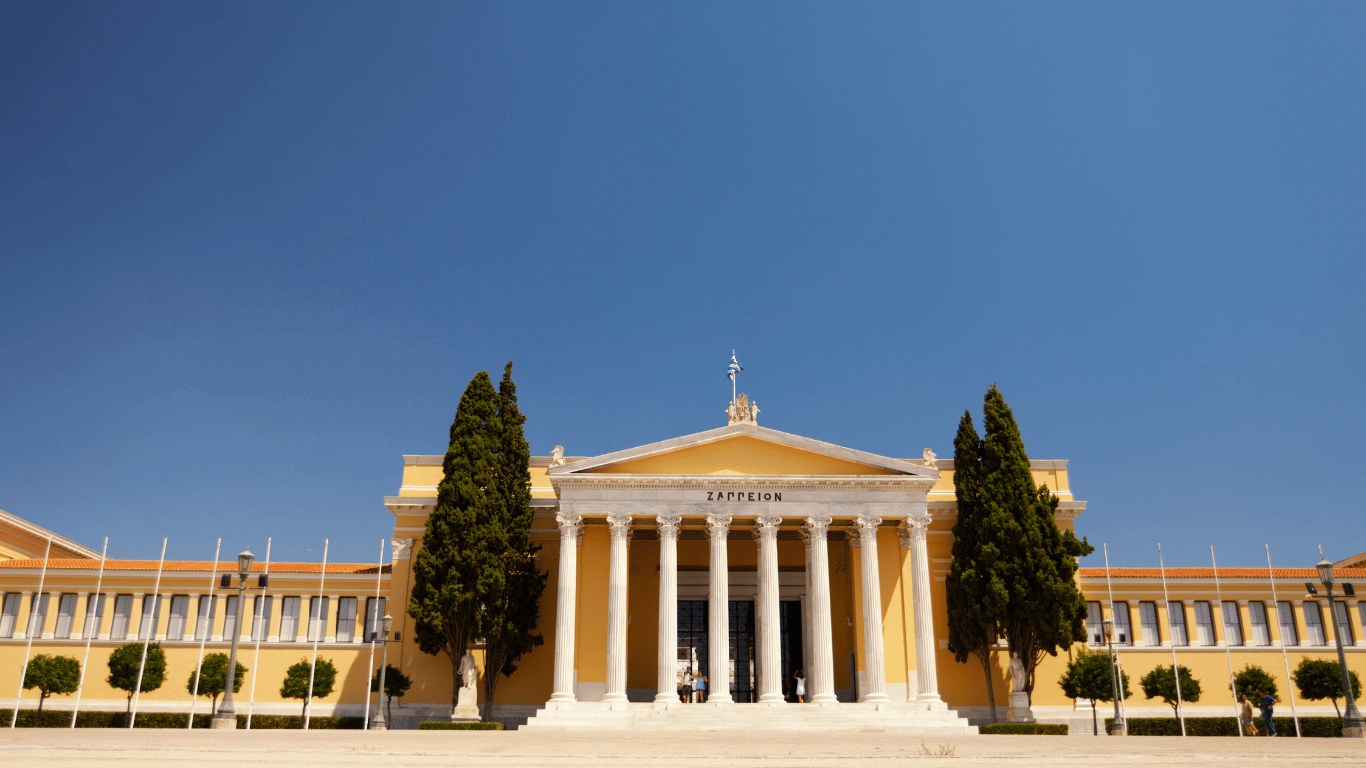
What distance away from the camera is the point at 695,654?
4012 cm

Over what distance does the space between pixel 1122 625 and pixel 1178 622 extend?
232 cm

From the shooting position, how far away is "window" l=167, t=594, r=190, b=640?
38.8 metres

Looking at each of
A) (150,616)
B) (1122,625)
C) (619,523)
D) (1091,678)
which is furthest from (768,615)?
(150,616)

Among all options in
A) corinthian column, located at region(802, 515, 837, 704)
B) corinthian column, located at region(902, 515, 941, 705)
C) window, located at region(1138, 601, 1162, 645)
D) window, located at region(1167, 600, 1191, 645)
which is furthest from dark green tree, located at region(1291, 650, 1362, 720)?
corinthian column, located at region(802, 515, 837, 704)

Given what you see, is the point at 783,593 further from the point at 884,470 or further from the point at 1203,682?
the point at 1203,682

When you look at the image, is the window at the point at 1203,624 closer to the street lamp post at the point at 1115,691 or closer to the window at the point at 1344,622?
the window at the point at 1344,622

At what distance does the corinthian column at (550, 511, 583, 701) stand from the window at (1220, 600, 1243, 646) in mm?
27528

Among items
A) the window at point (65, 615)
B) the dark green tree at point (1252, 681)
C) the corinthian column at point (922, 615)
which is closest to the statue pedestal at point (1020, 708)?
the corinthian column at point (922, 615)

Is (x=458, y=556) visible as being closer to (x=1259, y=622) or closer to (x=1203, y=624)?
(x=1203, y=624)

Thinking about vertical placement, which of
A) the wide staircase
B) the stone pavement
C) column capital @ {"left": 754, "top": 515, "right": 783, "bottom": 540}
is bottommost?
the wide staircase

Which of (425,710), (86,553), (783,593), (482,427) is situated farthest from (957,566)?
(86,553)

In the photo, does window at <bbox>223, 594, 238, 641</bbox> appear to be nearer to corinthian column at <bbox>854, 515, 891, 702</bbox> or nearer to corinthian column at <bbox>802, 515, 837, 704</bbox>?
corinthian column at <bbox>802, 515, 837, 704</bbox>

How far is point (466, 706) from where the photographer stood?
34.2m

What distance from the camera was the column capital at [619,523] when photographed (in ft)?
116
